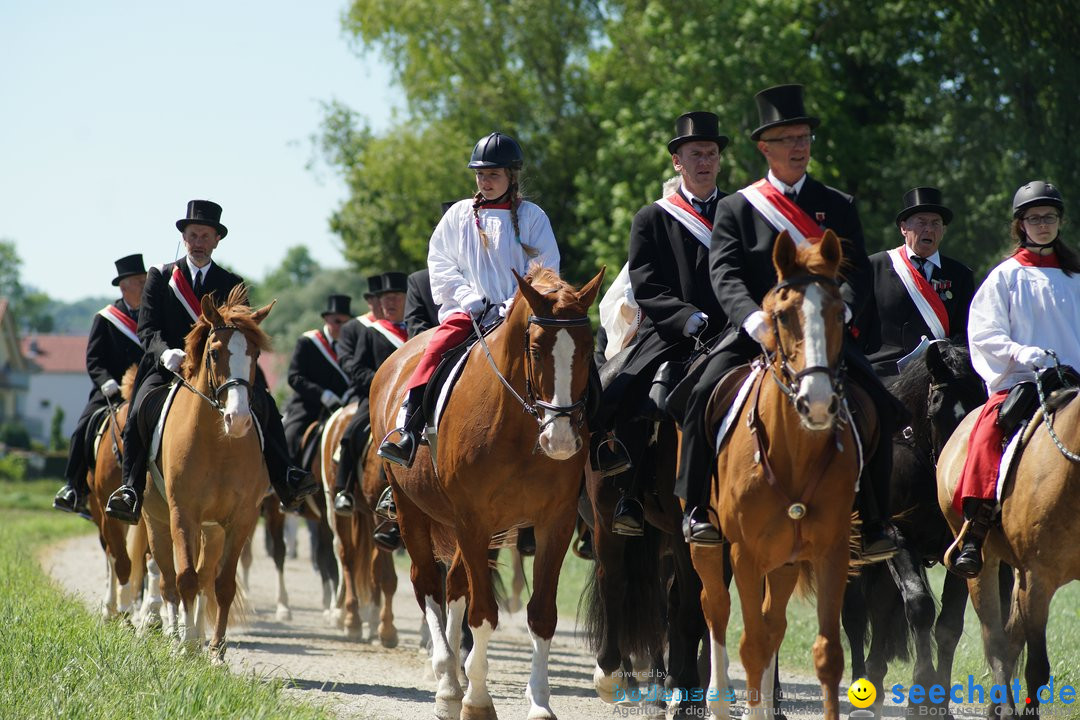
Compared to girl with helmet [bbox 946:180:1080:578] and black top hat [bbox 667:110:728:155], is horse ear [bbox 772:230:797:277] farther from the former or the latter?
black top hat [bbox 667:110:728:155]

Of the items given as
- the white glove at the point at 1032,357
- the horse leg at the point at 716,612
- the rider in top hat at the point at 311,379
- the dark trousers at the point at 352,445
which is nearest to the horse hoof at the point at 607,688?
the horse leg at the point at 716,612

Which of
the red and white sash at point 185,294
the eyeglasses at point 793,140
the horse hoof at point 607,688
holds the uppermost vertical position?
the eyeglasses at point 793,140

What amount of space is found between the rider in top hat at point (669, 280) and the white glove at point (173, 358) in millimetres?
3804

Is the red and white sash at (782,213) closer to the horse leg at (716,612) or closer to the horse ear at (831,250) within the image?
the horse ear at (831,250)

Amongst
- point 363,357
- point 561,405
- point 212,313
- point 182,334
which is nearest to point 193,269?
point 182,334

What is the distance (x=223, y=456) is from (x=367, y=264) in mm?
27783

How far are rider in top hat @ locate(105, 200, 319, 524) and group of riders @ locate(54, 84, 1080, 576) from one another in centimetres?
2

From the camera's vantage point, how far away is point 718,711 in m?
7.30

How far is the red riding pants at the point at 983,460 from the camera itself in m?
7.86

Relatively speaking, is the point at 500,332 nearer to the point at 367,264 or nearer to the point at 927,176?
the point at 927,176

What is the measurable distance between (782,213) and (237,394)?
438 centimetres

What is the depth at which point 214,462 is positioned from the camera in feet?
33.7

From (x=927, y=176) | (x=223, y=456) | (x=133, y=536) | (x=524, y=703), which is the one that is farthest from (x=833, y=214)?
(x=927, y=176)

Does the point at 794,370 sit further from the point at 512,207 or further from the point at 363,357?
the point at 363,357
